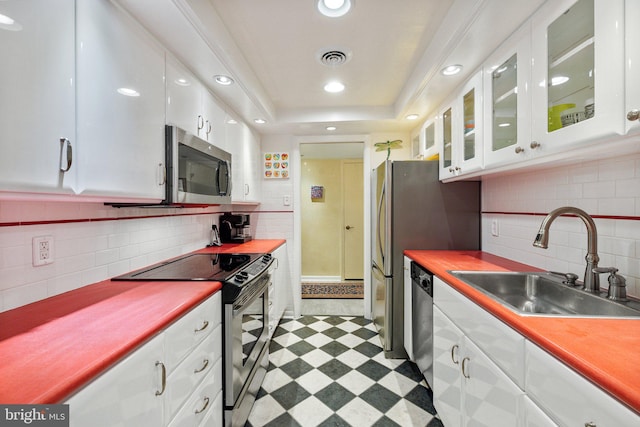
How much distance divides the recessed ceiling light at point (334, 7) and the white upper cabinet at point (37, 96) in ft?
3.35

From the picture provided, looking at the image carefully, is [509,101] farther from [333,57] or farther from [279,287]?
[279,287]

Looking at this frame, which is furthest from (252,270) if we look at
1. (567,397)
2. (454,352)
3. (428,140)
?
(428,140)

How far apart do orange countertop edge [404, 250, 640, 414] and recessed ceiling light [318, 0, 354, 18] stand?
1477 mm

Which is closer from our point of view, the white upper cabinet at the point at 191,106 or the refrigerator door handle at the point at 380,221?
the white upper cabinet at the point at 191,106

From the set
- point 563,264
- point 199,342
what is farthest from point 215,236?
point 563,264

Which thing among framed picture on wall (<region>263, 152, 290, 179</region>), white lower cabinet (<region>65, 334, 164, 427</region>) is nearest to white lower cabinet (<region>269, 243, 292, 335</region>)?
framed picture on wall (<region>263, 152, 290, 179</region>)

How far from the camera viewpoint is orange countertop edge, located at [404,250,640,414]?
0.58 meters

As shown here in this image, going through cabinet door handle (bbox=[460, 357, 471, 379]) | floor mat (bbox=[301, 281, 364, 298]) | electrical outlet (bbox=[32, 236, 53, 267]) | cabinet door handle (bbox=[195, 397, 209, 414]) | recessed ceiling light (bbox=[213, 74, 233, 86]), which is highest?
recessed ceiling light (bbox=[213, 74, 233, 86])

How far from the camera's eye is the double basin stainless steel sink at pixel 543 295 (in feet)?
3.53

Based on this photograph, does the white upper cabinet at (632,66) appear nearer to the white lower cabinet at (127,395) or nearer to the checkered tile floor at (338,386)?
the white lower cabinet at (127,395)

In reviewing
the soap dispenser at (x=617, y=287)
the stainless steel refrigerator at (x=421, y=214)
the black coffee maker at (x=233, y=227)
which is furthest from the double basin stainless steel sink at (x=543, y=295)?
the black coffee maker at (x=233, y=227)

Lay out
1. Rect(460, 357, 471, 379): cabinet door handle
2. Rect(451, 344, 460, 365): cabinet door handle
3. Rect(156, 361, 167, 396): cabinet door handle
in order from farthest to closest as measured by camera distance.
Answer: Rect(451, 344, 460, 365): cabinet door handle → Rect(460, 357, 471, 379): cabinet door handle → Rect(156, 361, 167, 396): cabinet door handle

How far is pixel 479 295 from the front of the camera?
1133 millimetres

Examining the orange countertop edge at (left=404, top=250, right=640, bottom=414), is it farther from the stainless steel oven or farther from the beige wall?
the beige wall
